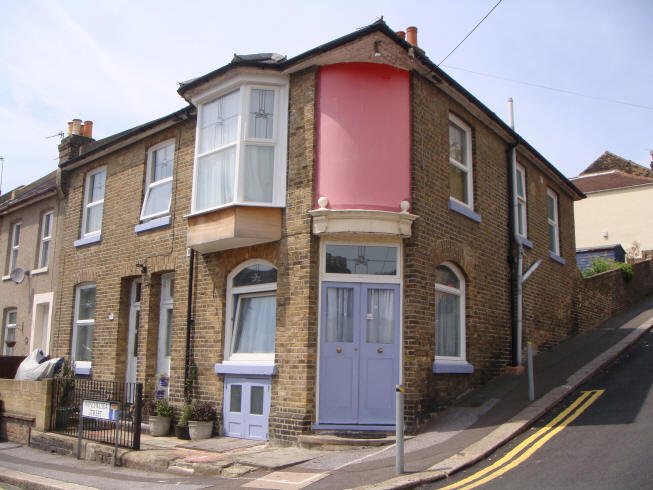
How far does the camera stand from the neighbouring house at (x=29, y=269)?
16.9 metres

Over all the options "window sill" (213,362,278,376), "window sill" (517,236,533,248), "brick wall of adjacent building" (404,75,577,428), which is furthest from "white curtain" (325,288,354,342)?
"window sill" (517,236,533,248)

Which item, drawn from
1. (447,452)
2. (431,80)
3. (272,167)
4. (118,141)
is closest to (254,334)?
(272,167)

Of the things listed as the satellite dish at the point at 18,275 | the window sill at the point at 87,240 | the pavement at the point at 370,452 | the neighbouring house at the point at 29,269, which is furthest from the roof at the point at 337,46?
the satellite dish at the point at 18,275

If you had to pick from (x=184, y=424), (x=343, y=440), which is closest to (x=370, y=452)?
(x=343, y=440)

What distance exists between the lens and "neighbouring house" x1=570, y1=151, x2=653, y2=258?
2900 cm

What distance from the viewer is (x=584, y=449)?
7.59 meters

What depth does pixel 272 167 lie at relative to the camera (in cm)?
1090

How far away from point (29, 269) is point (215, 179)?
9528 mm

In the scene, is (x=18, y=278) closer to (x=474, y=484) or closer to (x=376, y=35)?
(x=376, y=35)

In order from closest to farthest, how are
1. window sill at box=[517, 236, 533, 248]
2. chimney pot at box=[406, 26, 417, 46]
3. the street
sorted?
the street → chimney pot at box=[406, 26, 417, 46] → window sill at box=[517, 236, 533, 248]

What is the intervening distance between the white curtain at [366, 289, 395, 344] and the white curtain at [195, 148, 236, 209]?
10.1 feet

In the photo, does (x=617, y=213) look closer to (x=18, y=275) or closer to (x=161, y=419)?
(x=161, y=419)

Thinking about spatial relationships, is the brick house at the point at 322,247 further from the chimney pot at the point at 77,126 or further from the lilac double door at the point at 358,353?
the chimney pot at the point at 77,126

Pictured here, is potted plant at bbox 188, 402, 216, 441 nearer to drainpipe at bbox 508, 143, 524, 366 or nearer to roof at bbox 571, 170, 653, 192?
drainpipe at bbox 508, 143, 524, 366
